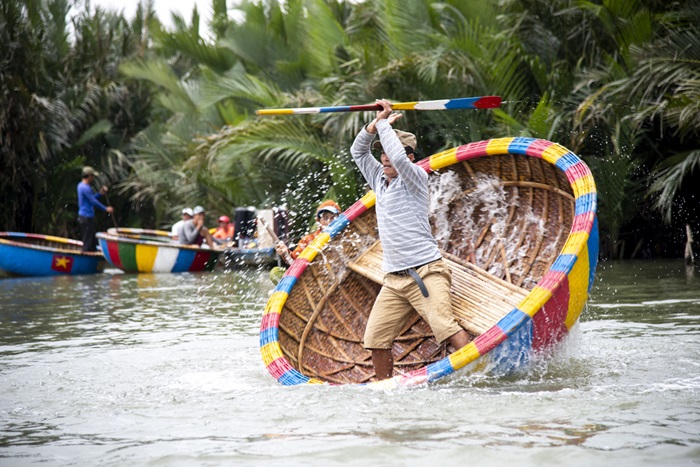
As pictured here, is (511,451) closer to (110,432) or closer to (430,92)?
(110,432)

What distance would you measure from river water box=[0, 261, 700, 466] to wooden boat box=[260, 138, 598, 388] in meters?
0.42

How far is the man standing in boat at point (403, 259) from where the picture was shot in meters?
5.16

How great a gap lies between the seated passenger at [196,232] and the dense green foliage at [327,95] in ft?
2.71

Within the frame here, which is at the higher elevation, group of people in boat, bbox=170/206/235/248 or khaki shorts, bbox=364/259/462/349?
group of people in boat, bbox=170/206/235/248

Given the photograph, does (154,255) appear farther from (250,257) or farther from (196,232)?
(250,257)

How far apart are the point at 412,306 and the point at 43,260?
1222 centimetres

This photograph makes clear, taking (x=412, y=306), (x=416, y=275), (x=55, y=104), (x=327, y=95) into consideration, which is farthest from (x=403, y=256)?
(x=55, y=104)

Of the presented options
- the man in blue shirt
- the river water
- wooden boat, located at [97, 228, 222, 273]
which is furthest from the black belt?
the man in blue shirt

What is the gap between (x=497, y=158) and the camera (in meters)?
6.54

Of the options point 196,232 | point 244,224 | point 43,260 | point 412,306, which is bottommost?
point 43,260

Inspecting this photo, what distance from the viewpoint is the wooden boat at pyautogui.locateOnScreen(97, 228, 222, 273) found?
1583 centimetres

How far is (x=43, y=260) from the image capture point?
52.9ft

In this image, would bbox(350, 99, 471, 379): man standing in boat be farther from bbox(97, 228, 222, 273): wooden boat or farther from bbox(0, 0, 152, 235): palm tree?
bbox(0, 0, 152, 235): palm tree

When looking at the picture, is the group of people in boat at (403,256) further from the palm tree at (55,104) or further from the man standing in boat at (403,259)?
the palm tree at (55,104)
